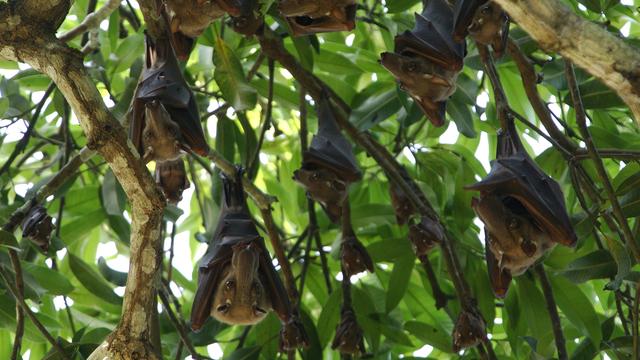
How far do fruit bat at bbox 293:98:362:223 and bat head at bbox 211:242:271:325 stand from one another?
280 millimetres

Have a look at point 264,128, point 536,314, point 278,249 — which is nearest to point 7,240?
point 278,249

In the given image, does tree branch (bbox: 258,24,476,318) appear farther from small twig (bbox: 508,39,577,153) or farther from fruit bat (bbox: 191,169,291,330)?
fruit bat (bbox: 191,169,291,330)

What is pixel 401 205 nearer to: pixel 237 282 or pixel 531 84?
pixel 531 84

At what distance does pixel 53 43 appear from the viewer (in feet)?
6.12

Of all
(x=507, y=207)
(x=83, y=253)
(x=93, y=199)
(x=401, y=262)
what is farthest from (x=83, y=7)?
(x=507, y=207)

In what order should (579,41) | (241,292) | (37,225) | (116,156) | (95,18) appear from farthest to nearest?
(95,18) < (37,225) < (241,292) < (116,156) < (579,41)

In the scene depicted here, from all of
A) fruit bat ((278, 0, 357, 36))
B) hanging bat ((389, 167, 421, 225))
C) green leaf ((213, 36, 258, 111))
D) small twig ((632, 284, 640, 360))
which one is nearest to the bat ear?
fruit bat ((278, 0, 357, 36))

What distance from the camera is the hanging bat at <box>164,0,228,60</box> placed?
1.87m

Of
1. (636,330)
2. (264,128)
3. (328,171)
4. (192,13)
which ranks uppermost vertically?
(264,128)

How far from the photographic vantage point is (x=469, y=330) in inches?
95.3

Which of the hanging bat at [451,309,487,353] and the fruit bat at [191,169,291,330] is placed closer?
the fruit bat at [191,169,291,330]

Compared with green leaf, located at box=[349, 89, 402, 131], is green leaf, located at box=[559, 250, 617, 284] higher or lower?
lower

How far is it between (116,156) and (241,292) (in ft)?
1.16

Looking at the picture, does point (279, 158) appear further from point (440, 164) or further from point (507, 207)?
point (507, 207)
